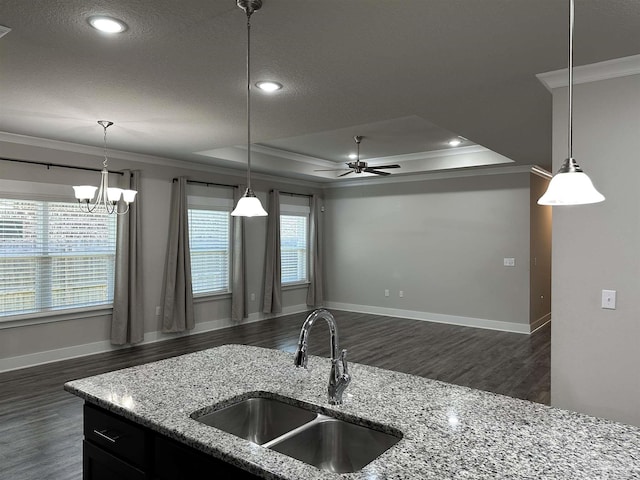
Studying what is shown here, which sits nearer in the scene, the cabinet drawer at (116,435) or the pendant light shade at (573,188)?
the pendant light shade at (573,188)

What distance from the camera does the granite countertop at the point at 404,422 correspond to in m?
1.22

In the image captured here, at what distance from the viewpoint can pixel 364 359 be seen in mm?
5375

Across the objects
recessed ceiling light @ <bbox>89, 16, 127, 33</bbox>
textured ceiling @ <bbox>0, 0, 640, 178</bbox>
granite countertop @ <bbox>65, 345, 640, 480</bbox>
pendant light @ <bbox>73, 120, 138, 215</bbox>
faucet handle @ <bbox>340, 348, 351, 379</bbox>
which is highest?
textured ceiling @ <bbox>0, 0, 640, 178</bbox>

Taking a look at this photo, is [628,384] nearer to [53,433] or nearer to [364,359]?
[364,359]

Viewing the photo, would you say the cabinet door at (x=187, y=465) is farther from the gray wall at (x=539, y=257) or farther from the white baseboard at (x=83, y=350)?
the gray wall at (x=539, y=257)

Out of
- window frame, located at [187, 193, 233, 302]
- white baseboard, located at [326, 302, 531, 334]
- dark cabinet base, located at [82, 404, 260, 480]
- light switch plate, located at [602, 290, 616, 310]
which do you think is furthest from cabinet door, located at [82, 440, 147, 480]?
white baseboard, located at [326, 302, 531, 334]

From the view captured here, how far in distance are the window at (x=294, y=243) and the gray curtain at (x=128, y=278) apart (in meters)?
2.90

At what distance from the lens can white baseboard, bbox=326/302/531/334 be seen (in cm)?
696

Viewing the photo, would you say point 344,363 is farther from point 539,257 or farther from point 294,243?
point 294,243

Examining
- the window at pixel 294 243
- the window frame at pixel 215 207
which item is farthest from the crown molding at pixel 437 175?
the window frame at pixel 215 207

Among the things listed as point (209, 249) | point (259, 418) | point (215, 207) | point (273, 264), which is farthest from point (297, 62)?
point (273, 264)

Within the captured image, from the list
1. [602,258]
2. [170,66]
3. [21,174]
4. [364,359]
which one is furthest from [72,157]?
[602,258]

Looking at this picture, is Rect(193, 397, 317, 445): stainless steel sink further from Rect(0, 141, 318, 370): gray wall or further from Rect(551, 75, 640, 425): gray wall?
Rect(0, 141, 318, 370): gray wall

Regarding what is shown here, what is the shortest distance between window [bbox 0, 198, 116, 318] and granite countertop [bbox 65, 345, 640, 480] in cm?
362
